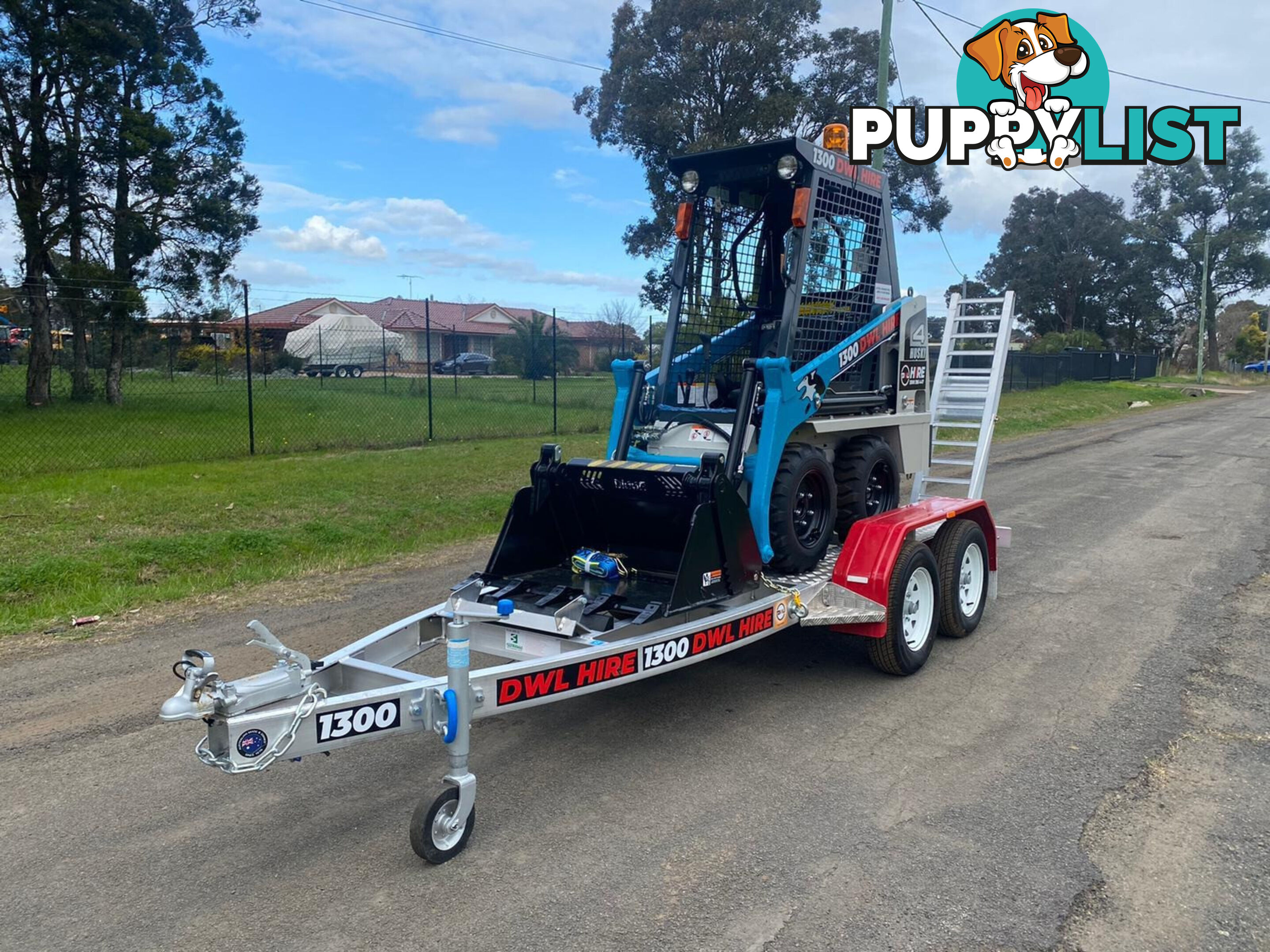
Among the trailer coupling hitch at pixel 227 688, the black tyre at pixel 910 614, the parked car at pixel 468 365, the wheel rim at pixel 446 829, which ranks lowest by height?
the wheel rim at pixel 446 829

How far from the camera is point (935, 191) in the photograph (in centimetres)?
2791

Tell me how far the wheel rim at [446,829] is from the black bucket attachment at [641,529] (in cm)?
143

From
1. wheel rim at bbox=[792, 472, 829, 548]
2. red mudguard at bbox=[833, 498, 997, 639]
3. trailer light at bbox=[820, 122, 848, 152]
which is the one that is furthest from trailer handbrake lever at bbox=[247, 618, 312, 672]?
trailer light at bbox=[820, 122, 848, 152]

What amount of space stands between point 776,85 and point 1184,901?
23167mm

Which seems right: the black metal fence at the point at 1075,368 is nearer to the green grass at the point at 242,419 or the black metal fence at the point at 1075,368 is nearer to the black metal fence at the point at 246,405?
the green grass at the point at 242,419

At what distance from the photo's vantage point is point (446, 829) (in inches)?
143

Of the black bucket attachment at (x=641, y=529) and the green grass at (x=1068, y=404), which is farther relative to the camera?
the green grass at (x=1068, y=404)

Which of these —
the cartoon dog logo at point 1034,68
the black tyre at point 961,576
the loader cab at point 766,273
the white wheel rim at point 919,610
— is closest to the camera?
the white wheel rim at point 919,610

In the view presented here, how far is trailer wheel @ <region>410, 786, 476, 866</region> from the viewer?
354cm

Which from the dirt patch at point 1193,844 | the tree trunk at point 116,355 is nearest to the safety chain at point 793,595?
the dirt patch at point 1193,844

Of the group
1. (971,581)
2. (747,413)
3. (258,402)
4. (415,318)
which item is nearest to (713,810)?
(747,413)

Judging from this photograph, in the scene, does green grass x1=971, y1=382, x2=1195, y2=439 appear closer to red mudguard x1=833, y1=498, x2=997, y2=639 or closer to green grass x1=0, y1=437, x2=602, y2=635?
green grass x1=0, y1=437, x2=602, y2=635

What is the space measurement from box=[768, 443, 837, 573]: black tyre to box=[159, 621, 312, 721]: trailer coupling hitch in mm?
2841

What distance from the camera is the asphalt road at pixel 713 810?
3.31 meters
